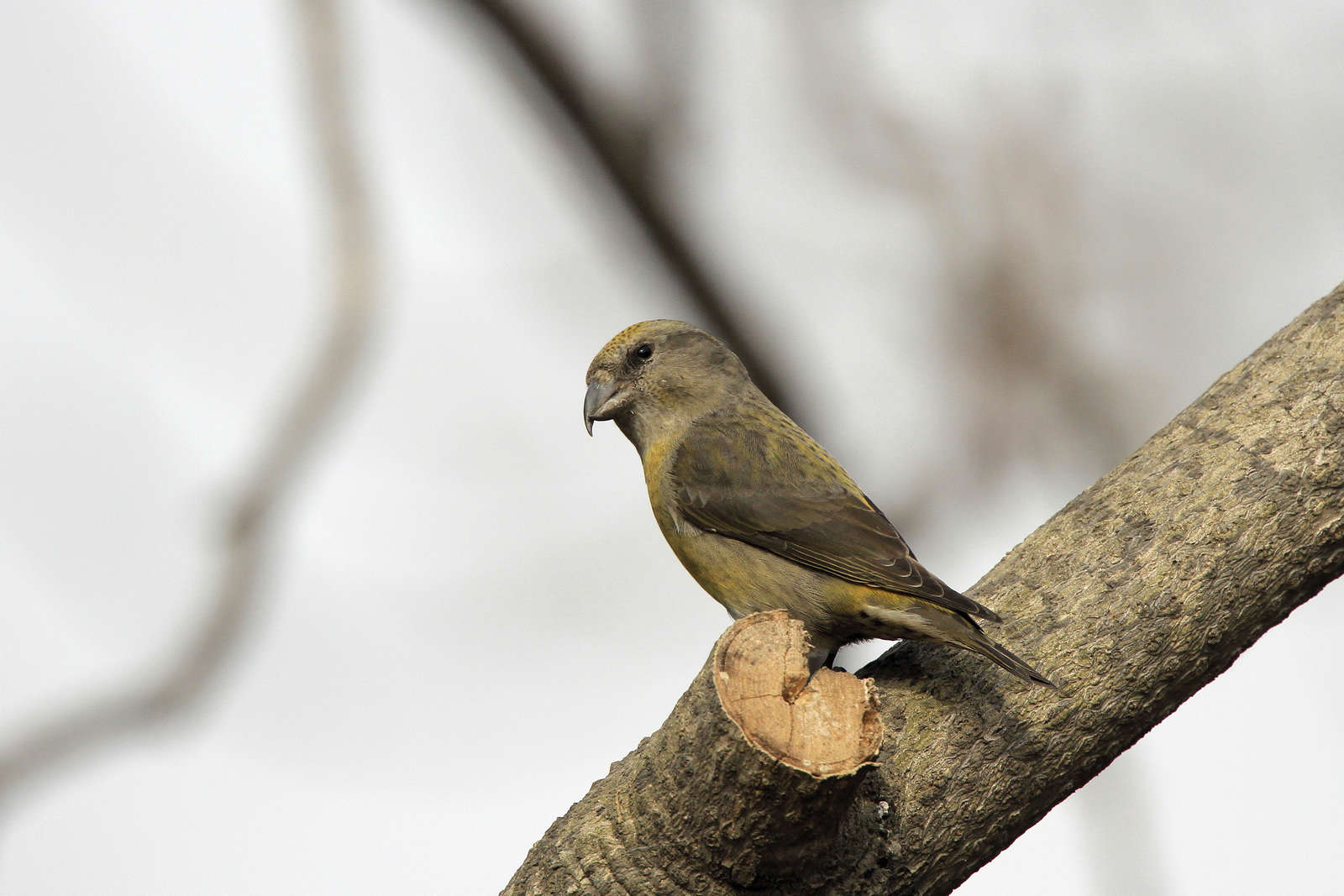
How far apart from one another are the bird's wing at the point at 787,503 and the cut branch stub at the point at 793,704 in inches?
44.1

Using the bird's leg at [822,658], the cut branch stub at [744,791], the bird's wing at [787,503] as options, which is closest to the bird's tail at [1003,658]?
the bird's wing at [787,503]

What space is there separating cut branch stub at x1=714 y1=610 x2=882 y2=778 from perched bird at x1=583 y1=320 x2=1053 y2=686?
0.78 metres

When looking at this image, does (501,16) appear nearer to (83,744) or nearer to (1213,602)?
(1213,602)

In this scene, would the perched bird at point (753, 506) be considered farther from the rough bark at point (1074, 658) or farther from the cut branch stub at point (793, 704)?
the cut branch stub at point (793, 704)

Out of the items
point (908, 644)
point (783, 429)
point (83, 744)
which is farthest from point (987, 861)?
point (83, 744)

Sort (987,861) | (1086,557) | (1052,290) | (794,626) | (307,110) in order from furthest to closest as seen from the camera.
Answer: (1052,290), (307,110), (1086,557), (987,861), (794,626)

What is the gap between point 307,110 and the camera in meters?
5.41

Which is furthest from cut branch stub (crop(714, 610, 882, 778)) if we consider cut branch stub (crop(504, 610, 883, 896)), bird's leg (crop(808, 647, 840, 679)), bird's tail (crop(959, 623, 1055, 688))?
bird's leg (crop(808, 647, 840, 679))

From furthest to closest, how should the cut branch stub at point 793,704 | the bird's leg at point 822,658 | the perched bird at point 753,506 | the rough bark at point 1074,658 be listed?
the bird's leg at point 822,658, the perched bird at point 753,506, the rough bark at point 1074,658, the cut branch stub at point 793,704

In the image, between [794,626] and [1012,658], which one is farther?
[1012,658]

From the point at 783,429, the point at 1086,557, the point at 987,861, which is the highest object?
the point at 783,429

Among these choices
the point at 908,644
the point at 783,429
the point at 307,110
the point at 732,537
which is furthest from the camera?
the point at 307,110

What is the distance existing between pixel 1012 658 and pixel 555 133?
2950mm

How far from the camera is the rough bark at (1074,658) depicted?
9.20 feet
